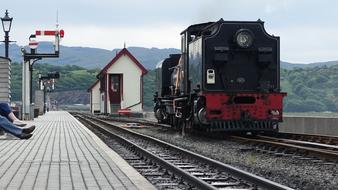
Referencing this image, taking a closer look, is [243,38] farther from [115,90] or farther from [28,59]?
[115,90]

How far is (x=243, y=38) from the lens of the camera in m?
19.6

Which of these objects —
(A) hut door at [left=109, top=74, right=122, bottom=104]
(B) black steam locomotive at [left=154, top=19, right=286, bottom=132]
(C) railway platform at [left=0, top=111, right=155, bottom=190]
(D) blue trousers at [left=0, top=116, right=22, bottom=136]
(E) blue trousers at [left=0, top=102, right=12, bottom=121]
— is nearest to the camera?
(C) railway platform at [left=0, top=111, right=155, bottom=190]

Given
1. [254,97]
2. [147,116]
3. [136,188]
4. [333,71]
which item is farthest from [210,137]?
[333,71]

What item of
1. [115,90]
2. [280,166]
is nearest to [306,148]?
[280,166]

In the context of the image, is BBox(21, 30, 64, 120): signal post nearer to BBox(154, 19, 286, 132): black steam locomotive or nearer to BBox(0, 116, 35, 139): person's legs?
BBox(0, 116, 35, 139): person's legs

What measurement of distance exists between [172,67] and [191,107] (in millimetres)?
6624

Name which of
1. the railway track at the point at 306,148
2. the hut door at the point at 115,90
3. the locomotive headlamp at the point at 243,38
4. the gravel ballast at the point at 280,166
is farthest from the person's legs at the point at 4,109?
the hut door at the point at 115,90

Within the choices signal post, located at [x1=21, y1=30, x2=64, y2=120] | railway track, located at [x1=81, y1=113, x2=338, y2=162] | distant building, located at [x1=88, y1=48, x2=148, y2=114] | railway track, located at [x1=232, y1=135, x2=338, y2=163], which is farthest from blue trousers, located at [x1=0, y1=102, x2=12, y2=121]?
distant building, located at [x1=88, y1=48, x2=148, y2=114]

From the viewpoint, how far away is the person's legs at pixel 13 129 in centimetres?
1845

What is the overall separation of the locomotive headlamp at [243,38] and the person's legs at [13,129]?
708 cm

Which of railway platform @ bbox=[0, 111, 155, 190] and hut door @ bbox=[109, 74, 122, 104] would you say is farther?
hut door @ bbox=[109, 74, 122, 104]

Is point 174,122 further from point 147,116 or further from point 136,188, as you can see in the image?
point 147,116

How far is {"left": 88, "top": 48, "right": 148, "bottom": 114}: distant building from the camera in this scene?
240 feet

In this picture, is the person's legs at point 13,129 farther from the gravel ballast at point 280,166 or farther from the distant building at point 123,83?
the distant building at point 123,83
